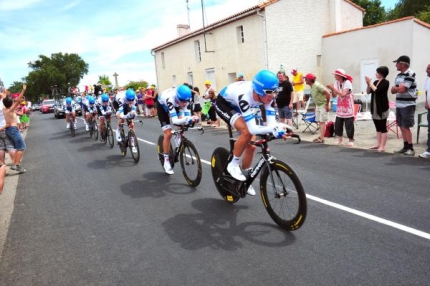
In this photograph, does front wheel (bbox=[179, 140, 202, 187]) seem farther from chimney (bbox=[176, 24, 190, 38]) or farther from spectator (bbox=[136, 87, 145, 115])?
chimney (bbox=[176, 24, 190, 38])

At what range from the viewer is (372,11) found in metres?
44.3

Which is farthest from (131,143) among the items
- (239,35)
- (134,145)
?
(239,35)

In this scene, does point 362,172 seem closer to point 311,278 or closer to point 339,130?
point 339,130

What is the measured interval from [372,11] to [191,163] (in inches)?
1839

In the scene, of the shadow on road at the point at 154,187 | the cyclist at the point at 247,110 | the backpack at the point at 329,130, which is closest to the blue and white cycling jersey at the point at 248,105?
the cyclist at the point at 247,110

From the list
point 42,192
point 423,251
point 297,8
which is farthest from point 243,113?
point 297,8

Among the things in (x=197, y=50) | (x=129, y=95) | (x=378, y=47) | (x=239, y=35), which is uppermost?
(x=239, y=35)

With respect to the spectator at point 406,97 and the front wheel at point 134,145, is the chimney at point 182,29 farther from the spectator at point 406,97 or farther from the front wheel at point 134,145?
the spectator at point 406,97

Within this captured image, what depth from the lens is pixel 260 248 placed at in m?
3.74

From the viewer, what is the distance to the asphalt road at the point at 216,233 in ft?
10.8

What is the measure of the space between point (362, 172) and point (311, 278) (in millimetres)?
3983

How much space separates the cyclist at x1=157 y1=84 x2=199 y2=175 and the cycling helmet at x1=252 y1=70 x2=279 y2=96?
81.1 inches

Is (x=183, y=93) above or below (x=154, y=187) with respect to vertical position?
above

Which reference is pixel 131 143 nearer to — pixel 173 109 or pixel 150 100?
pixel 173 109
